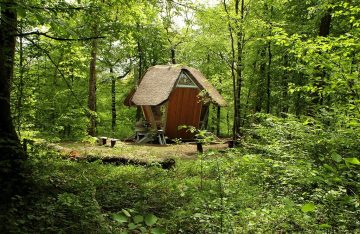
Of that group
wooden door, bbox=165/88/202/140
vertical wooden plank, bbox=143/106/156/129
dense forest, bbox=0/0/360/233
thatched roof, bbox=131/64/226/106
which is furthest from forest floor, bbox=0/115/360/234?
vertical wooden plank, bbox=143/106/156/129

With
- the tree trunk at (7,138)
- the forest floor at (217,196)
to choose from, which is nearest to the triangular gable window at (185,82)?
the forest floor at (217,196)

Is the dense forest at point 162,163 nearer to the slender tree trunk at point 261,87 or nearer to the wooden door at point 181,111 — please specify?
the slender tree trunk at point 261,87

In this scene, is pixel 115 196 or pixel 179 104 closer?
pixel 115 196

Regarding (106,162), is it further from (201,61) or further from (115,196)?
(201,61)

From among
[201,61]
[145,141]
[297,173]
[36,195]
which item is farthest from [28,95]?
[201,61]

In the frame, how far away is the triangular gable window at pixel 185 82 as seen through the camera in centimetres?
2073

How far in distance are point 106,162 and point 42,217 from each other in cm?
639

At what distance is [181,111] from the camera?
20.8 m

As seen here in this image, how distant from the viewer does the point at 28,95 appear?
681 centimetres

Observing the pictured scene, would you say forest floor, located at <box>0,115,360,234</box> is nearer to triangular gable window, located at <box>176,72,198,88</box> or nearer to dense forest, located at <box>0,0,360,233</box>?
dense forest, located at <box>0,0,360,233</box>

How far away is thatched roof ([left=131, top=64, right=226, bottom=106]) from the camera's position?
19805mm

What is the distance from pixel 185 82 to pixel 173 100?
149 centimetres

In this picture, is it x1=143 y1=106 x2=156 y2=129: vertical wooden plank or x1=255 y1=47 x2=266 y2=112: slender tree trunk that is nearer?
x1=255 y1=47 x2=266 y2=112: slender tree trunk

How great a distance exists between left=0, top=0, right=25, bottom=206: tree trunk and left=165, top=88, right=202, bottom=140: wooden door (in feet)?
48.4
